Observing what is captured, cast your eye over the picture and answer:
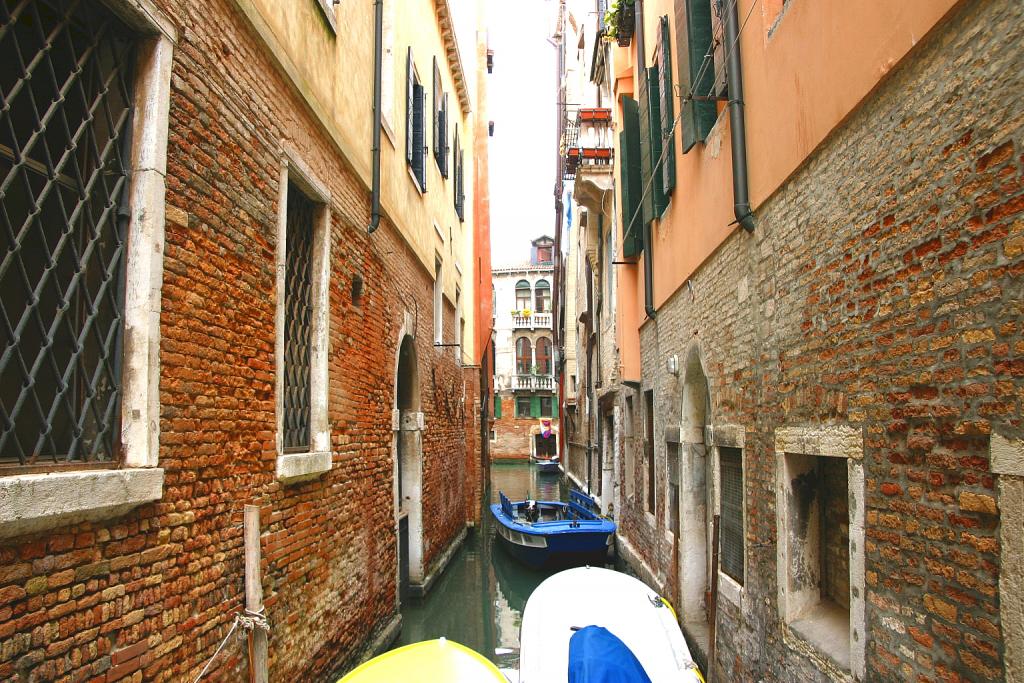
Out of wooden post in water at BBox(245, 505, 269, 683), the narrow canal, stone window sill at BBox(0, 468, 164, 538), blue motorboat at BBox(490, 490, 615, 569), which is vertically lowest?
the narrow canal

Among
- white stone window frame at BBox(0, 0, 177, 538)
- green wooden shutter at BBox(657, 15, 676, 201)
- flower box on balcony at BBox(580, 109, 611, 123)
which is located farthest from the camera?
flower box on balcony at BBox(580, 109, 611, 123)

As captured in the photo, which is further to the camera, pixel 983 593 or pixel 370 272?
pixel 370 272

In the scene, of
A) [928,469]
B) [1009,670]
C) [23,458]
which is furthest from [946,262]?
[23,458]

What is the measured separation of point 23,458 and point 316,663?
3040 millimetres

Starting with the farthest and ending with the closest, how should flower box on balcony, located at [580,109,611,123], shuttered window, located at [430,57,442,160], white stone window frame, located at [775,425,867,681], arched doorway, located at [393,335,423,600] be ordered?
flower box on balcony, located at [580,109,611,123] → shuttered window, located at [430,57,442,160] → arched doorway, located at [393,335,423,600] → white stone window frame, located at [775,425,867,681]

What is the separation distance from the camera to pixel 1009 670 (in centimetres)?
229

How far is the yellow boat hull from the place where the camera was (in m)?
4.18

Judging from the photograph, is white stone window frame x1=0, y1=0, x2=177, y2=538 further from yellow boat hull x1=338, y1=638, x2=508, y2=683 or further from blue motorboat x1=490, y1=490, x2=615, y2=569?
blue motorboat x1=490, y1=490, x2=615, y2=569

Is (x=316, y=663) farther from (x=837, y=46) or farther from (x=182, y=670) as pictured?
(x=837, y=46)

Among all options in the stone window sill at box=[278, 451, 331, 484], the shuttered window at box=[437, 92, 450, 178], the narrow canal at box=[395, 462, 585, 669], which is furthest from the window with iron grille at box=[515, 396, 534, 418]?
the stone window sill at box=[278, 451, 331, 484]

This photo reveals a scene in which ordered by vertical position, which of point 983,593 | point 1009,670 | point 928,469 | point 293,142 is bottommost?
point 1009,670

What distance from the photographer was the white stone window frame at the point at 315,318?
4.44m

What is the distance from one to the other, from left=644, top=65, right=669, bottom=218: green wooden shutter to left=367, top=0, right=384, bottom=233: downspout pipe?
2.89 m

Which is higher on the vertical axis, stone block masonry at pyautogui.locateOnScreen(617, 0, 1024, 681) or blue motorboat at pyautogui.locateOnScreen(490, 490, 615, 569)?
stone block masonry at pyautogui.locateOnScreen(617, 0, 1024, 681)
